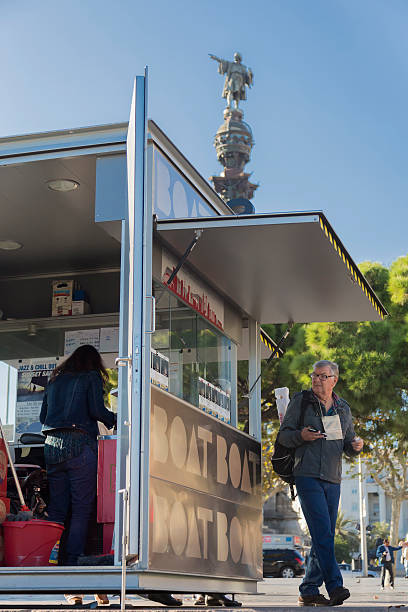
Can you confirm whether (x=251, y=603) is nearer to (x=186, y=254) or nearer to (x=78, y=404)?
(x=78, y=404)

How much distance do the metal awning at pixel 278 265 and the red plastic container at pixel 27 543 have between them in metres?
2.15

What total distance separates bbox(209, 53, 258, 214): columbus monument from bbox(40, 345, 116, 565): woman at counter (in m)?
75.0

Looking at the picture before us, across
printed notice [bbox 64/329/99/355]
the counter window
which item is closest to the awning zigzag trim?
the counter window

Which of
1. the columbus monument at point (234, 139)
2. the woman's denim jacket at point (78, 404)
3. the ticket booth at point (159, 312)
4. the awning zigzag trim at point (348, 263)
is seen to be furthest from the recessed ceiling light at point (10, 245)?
the columbus monument at point (234, 139)

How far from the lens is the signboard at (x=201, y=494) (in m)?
5.81

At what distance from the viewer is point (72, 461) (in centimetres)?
657

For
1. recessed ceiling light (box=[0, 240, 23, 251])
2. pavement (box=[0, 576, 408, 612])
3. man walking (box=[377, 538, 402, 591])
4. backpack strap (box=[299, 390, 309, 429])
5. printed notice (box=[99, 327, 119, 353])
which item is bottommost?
man walking (box=[377, 538, 402, 591])

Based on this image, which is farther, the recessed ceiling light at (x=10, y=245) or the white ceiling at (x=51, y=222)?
the recessed ceiling light at (x=10, y=245)

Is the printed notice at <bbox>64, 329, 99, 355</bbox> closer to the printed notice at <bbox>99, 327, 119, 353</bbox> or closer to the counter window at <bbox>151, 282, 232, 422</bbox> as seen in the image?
the printed notice at <bbox>99, 327, 119, 353</bbox>

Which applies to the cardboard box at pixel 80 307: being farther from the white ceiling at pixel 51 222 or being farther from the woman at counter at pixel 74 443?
the woman at counter at pixel 74 443

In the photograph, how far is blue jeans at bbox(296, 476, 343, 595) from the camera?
6363mm

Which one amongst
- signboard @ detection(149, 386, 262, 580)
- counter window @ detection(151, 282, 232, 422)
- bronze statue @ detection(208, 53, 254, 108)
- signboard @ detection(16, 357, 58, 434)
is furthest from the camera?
bronze statue @ detection(208, 53, 254, 108)

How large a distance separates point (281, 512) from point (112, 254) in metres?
59.0

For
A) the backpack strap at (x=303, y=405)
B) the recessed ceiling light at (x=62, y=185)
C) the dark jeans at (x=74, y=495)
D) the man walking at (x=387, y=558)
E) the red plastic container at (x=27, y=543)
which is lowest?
the man walking at (x=387, y=558)
